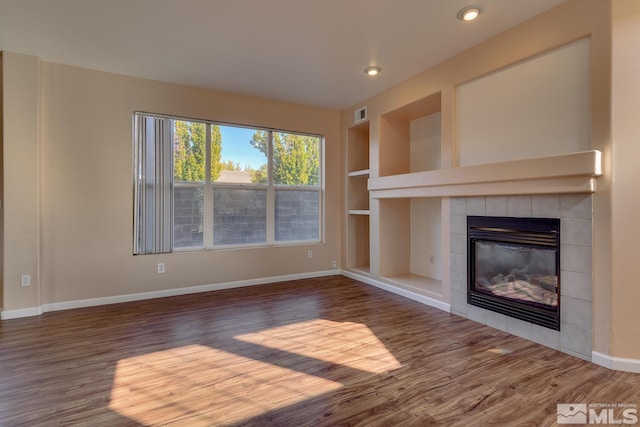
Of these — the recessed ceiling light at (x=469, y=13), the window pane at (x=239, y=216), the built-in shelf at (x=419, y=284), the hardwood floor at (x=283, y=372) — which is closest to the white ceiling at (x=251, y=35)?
the recessed ceiling light at (x=469, y=13)

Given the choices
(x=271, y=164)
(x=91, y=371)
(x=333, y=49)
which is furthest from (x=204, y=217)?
(x=333, y=49)

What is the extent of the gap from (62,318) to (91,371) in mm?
1525

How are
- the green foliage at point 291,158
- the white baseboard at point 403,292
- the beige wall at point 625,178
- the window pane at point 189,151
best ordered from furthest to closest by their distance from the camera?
the green foliage at point 291,158 → the window pane at point 189,151 → the white baseboard at point 403,292 → the beige wall at point 625,178

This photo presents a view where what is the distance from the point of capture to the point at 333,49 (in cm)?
321

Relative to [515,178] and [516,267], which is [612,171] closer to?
[515,178]

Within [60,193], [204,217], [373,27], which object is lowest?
[204,217]

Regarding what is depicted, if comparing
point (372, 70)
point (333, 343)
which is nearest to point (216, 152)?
point (372, 70)

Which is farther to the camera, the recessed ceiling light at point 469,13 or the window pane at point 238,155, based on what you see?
the window pane at point 238,155

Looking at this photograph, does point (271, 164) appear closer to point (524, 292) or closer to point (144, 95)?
point (144, 95)

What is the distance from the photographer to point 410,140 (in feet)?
15.6

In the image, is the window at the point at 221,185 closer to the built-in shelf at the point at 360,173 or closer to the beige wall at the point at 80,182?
the beige wall at the point at 80,182

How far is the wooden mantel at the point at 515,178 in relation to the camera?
2.28m

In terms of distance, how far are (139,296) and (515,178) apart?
4421 mm

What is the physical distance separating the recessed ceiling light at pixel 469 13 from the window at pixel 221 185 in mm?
2931
